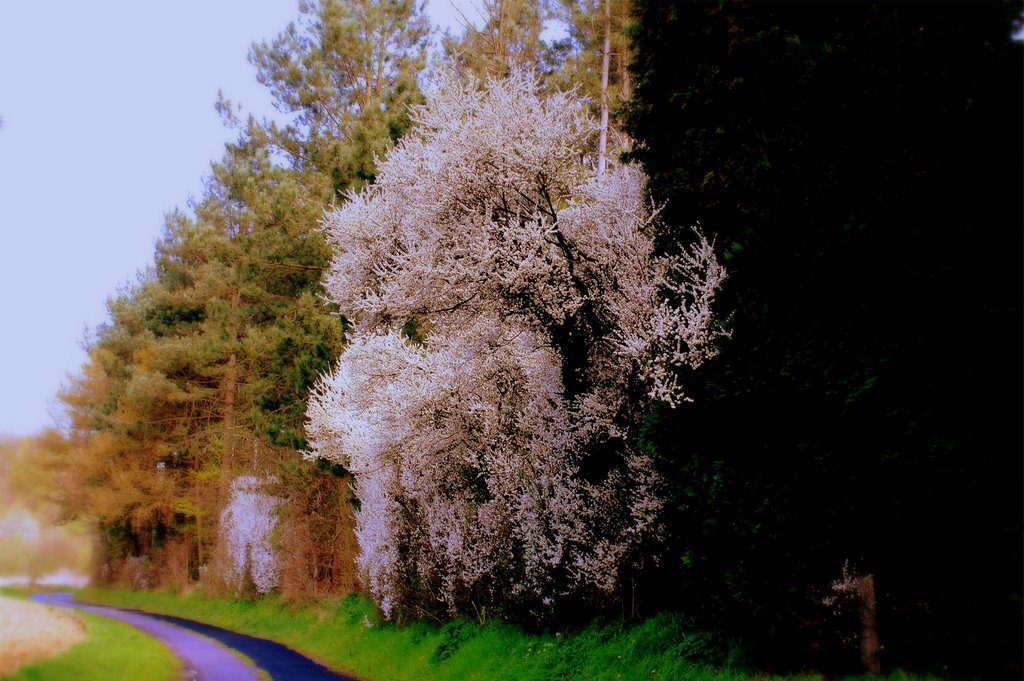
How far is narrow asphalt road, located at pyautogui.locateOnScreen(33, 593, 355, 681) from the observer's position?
14.4 m

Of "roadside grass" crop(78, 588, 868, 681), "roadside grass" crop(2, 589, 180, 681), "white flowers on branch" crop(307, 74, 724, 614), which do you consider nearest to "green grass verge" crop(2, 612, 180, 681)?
"roadside grass" crop(2, 589, 180, 681)

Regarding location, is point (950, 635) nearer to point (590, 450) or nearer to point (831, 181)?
point (831, 181)

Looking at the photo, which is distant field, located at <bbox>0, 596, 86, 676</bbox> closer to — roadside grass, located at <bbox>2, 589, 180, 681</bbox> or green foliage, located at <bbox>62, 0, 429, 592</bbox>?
roadside grass, located at <bbox>2, 589, 180, 681</bbox>

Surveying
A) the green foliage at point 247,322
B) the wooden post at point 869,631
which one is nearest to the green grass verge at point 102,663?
the wooden post at point 869,631

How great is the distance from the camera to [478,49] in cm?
2444

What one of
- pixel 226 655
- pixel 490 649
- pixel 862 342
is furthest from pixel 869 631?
pixel 226 655

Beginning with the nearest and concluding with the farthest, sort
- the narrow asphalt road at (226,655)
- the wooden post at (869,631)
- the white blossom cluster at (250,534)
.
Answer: the wooden post at (869,631)
the narrow asphalt road at (226,655)
the white blossom cluster at (250,534)

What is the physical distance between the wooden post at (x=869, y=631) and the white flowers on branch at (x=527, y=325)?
2990mm

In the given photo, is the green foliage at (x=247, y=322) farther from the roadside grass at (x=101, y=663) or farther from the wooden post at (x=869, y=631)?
the wooden post at (x=869, y=631)

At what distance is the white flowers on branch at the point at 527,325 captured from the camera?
1186cm

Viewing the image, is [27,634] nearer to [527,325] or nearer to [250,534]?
[527,325]

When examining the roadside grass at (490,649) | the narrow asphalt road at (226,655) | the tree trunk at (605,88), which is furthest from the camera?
the tree trunk at (605,88)

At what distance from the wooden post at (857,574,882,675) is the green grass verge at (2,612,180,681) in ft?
23.8

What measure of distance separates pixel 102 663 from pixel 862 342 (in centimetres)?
905
